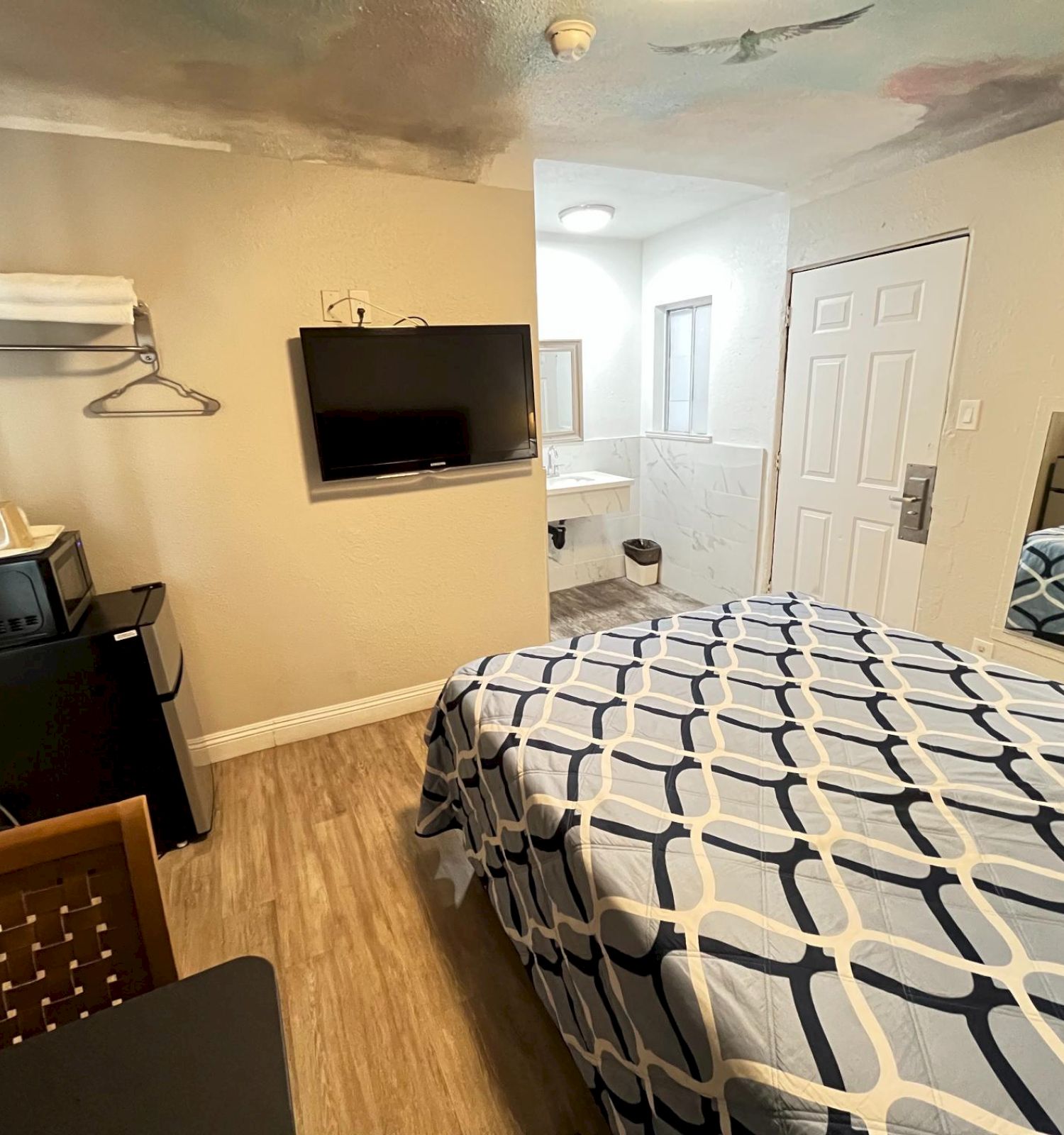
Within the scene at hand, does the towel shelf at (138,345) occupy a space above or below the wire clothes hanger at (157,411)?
above

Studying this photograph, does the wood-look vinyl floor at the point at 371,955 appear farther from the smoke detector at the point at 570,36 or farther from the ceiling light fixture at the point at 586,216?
the ceiling light fixture at the point at 586,216

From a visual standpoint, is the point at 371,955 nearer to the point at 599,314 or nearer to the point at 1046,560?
the point at 1046,560

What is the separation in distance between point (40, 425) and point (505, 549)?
6.04ft

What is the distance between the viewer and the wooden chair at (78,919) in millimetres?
844

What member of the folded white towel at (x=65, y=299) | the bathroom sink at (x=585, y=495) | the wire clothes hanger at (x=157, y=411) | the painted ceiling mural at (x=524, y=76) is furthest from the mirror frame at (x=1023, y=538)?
the folded white towel at (x=65, y=299)

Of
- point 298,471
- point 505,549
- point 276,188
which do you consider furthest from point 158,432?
point 505,549

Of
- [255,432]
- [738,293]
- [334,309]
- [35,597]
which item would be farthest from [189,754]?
[738,293]

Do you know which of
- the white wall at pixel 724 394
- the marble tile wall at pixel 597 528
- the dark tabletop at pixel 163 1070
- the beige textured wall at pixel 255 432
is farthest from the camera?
the marble tile wall at pixel 597 528

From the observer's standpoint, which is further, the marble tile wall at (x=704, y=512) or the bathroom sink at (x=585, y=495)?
the bathroom sink at (x=585, y=495)

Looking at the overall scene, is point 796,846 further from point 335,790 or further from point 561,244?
point 561,244

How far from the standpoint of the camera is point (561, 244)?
13.3 ft

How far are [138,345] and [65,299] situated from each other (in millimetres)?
283

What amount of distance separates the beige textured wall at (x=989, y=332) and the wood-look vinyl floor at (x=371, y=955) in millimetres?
2442

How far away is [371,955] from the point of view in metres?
1.67
